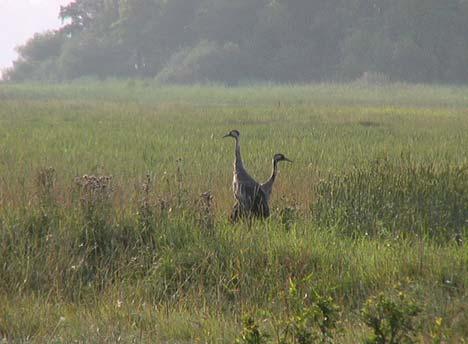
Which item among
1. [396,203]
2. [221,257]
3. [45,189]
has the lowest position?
[221,257]

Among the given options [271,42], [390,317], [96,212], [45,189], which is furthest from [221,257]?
[271,42]

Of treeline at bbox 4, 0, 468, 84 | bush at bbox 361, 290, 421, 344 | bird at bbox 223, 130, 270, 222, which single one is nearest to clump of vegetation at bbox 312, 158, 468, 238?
bird at bbox 223, 130, 270, 222

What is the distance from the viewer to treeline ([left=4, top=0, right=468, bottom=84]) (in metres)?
43.4

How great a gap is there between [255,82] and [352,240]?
3975cm

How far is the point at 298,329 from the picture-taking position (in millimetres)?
3762

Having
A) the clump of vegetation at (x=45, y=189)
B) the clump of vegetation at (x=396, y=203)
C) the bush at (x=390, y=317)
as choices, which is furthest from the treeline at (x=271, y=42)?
the bush at (x=390, y=317)

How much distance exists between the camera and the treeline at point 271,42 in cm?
4341

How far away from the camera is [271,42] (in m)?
48.0

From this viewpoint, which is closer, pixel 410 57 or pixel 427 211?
pixel 427 211

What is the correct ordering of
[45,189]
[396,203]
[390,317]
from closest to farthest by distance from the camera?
[390,317], [45,189], [396,203]

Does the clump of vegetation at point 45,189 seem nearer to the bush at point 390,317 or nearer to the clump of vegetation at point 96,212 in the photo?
the clump of vegetation at point 96,212

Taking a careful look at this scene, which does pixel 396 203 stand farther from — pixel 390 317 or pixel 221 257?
pixel 390 317

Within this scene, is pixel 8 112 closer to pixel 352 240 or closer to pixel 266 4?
pixel 352 240

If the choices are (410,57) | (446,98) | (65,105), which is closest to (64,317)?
(65,105)
